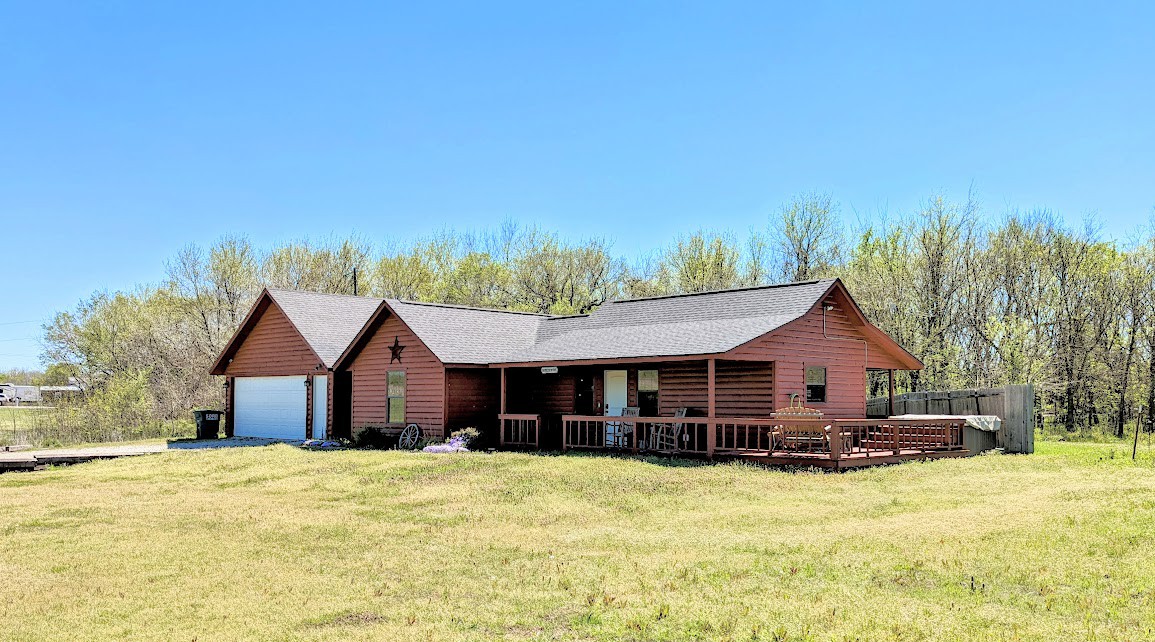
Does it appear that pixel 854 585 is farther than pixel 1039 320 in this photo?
No

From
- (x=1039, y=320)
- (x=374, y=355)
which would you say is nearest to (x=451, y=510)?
(x=374, y=355)

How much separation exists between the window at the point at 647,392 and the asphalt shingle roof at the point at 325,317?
9653 millimetres

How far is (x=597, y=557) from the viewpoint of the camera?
999 cm

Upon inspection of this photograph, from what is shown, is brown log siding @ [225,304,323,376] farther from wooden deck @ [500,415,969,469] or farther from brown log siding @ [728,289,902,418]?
brown log siding @ [728,289,902,418]

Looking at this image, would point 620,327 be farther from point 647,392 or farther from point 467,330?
point 467,330

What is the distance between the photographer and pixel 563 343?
25453 mm

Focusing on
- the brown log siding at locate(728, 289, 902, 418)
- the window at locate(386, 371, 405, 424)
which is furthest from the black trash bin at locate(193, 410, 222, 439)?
the brown log siding at locate(728, 289, 902, 418)

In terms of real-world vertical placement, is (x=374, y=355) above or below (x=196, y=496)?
above

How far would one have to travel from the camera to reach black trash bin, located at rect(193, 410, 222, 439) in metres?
31.2

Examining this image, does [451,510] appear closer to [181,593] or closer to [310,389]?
[181,593]

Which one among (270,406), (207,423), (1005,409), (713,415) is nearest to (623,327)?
(713,415)

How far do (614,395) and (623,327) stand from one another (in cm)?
228

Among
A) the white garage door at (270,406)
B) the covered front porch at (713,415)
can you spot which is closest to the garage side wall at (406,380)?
the covered front porch at (713,415)

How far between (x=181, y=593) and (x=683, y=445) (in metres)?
14.3
